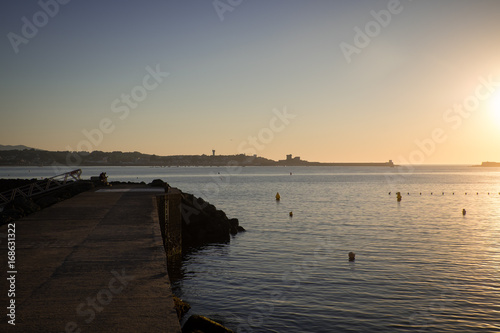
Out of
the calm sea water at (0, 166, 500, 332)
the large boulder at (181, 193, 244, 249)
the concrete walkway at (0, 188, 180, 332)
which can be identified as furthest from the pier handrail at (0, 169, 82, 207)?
the concrete walkway at (0, 188, 180, 332)

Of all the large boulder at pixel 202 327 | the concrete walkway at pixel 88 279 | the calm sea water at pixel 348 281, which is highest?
the concrete walkway at pixel 88 279

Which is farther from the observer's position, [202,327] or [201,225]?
[201,225]

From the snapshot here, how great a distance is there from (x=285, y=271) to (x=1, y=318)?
16.3 m

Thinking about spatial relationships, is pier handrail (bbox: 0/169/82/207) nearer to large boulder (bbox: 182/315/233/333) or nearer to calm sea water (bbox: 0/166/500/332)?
calm sea water (bbox: 0/166/500/332)

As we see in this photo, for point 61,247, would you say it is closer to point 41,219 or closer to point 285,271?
point 41,219

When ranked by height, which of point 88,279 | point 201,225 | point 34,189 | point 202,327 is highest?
point 88,279

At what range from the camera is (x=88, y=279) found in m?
9.52

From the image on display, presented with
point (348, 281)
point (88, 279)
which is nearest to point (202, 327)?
point (88, 279)

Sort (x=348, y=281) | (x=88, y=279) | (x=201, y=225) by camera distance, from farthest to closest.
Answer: (x=201, y=225) → (x=348, y=281) → (x=88, y=279)

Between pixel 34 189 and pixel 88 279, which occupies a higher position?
pixel 88 279

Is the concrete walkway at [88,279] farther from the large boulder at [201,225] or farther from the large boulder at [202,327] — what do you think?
the large boulder at [201,225]

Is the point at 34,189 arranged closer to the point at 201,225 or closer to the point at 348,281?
the point at 201,225

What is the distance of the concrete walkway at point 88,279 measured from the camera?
23.5ft

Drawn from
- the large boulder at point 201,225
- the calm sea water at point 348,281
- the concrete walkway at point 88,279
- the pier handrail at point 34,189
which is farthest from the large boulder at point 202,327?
the pier handrail at point 34,189
